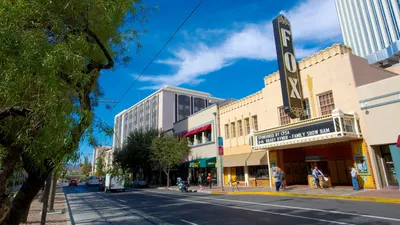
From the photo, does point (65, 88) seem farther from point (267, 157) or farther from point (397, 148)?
point (267, 157)

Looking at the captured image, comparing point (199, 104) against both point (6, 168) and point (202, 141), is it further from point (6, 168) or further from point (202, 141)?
point (6, 168)

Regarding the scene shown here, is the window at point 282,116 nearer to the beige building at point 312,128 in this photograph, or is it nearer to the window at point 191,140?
the beige building at point 312,128

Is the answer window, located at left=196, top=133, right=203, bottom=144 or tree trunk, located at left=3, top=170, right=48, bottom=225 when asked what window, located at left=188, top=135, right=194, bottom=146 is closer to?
window, located at left=196, top=133, right=203, bottom=144

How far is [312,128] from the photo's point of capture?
1866 centimetres

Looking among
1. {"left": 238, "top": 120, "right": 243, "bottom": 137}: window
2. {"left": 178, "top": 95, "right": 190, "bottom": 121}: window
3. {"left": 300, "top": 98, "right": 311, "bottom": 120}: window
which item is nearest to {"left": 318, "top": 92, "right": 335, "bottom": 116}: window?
{"left": 300, "top": 98, "right": 311, "bottom": 120}: window

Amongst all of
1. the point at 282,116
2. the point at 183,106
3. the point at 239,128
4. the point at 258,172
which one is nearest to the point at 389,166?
the point at 282,116

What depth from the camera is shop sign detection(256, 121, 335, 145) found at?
17.8 m

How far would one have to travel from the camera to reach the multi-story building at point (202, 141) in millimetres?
32219

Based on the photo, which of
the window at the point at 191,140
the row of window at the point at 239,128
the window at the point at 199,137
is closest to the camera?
the row of window at the point at 239,128

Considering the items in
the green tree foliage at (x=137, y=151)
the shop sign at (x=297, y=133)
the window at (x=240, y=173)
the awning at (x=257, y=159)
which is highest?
the green tree foliage at (x=137, y=151)

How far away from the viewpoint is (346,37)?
11600cm

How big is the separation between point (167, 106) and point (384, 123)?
55159 mm

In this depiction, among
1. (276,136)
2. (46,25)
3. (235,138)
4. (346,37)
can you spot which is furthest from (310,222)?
(346,37)

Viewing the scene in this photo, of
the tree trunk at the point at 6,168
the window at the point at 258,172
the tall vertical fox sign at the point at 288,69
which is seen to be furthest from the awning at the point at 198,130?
the tree trunk at the point at 6,168
